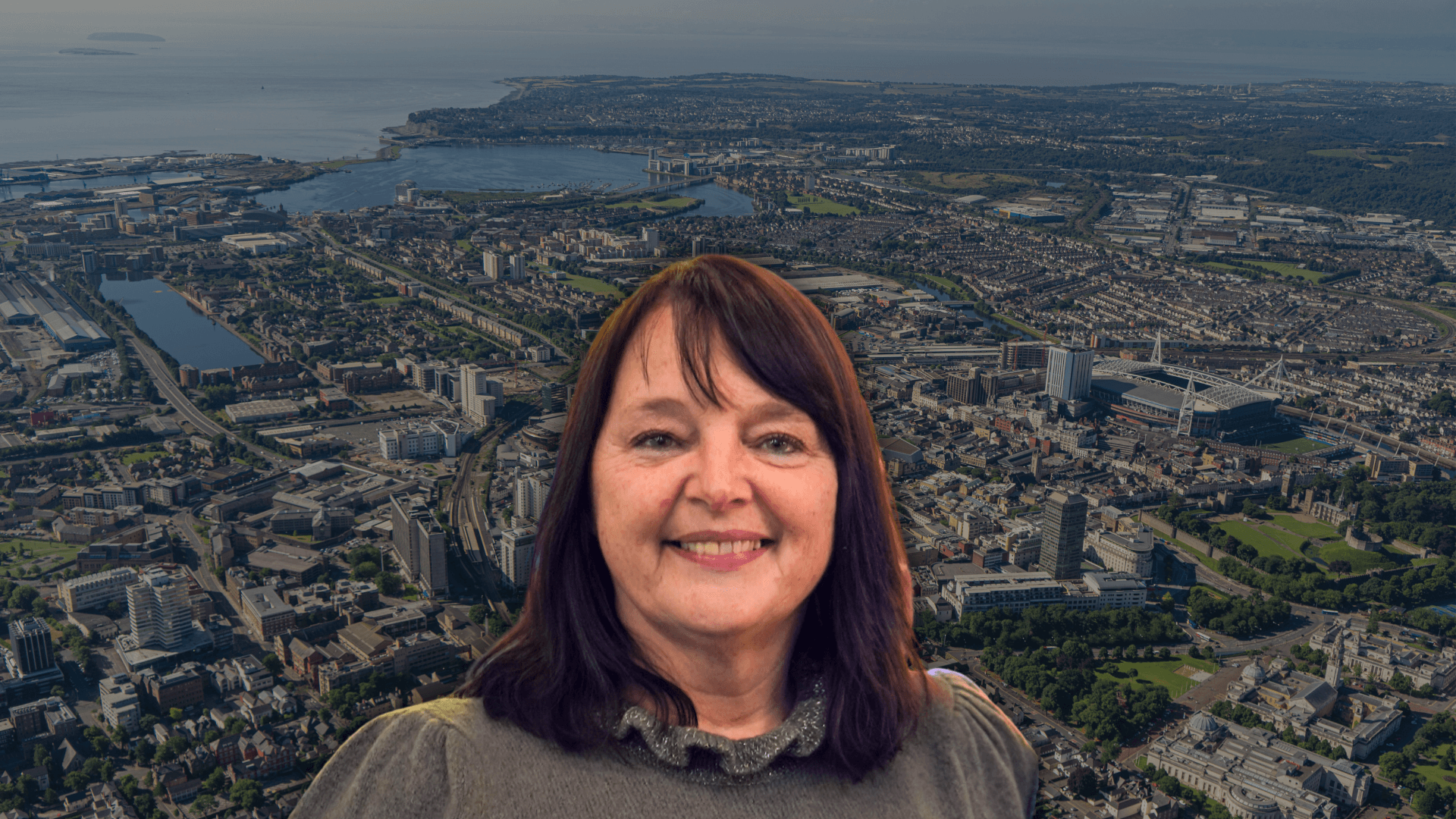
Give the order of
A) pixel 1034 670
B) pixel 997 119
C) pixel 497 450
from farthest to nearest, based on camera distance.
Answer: pixel 997 119 → pixel 497 450 → pixel 1034 670

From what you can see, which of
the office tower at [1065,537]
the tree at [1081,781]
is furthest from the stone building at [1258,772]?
the office tower at [1065,537]

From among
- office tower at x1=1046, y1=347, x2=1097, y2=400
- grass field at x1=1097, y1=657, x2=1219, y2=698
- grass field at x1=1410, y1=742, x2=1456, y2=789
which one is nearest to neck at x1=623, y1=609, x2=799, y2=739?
grass field at x1=1410, y1=742, x2=1456, y2=789

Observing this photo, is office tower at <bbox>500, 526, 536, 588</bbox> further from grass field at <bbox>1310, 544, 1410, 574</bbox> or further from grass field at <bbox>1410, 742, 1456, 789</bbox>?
grass field at <bbox>1310, 544, 1410, 574</bbox>

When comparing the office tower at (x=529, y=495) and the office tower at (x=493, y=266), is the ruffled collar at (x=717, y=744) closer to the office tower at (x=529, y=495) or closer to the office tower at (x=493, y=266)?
the office tower at (x=529, y=495)

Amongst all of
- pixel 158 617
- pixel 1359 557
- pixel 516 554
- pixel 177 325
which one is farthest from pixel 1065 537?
pixel 177 325

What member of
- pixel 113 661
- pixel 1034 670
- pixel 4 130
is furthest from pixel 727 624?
pixel 4 130

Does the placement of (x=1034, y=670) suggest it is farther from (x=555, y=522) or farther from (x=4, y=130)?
(x=4, y=130)
